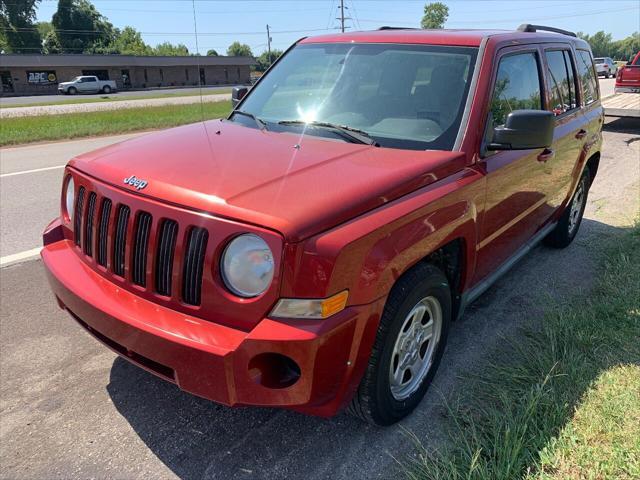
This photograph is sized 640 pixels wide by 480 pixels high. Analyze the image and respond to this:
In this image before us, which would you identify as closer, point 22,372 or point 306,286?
point 306,286

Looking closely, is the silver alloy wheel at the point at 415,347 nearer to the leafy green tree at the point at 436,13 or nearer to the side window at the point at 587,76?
the side window at the point at 587,76

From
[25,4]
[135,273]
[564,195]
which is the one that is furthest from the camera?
[25,4]

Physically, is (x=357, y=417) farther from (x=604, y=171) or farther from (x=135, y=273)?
(x=604, y=171)

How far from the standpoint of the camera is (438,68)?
10.5ft

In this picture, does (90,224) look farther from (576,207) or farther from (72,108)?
(72,108)

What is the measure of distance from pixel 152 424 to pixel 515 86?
10.0 feet

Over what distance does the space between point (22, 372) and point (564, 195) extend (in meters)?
4.42

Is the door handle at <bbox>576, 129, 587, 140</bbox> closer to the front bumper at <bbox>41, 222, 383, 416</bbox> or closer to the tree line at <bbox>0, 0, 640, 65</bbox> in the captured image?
the front bumper at <bbox>41, 222, 383, 416</bbox>

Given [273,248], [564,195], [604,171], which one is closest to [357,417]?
[273,248]

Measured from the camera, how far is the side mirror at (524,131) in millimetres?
2834

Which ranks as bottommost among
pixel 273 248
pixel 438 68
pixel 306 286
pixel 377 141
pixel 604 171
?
pixel 604 171

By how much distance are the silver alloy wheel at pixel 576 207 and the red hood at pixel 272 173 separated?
2.92 meters

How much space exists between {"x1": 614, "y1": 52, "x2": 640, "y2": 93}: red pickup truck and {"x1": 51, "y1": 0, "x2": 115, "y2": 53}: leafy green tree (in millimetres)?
87608

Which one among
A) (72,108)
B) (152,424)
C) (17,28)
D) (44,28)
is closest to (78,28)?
(17,28)
